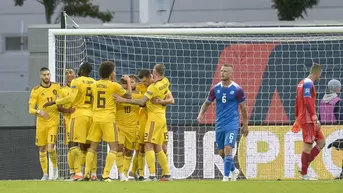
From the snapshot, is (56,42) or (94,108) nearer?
(94,108)

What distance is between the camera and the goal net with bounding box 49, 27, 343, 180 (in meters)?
20.4

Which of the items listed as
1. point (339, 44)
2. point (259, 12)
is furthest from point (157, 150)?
point (259, 12)

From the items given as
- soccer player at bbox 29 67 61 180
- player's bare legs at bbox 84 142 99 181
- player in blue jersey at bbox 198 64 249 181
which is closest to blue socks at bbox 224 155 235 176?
player in blue jersey at bbox 198 64 249 181

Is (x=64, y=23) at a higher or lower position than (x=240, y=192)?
higher

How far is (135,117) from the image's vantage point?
1773cm

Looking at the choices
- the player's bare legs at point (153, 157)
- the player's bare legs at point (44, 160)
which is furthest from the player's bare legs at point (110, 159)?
the player's bare legs at point (44, 160)

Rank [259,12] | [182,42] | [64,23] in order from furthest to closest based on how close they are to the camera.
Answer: [259,12] < [182,42] < [64,23]

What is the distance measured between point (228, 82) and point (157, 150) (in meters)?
1.77

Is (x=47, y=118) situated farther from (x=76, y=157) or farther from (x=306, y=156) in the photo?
(x=306, y=156)

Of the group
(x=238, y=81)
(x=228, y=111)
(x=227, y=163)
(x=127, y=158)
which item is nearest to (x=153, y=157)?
(x=127, y=158)

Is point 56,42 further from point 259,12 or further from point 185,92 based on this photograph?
point 259,12

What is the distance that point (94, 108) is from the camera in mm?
16484

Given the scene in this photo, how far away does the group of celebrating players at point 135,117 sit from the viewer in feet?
54.0

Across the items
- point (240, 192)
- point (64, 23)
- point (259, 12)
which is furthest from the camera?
point (259, 12)
